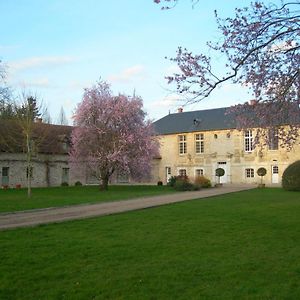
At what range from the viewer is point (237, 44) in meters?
9.56

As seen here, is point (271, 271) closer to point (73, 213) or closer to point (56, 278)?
point (56, 278)

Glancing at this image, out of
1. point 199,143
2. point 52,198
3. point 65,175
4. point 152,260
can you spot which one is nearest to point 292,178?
point 52,198

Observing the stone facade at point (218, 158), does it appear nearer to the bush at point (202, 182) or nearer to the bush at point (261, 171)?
the bush at point (261, 171)

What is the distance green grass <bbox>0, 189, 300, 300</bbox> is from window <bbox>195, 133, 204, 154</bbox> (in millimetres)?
37474

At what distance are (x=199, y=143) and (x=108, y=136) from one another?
58.7ft

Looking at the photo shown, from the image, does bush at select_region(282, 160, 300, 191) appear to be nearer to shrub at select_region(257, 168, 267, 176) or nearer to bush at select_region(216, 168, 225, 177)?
shrub at select_region(257, 168, 267, 176)

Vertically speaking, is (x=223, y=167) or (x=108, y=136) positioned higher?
(x=108, y=136)

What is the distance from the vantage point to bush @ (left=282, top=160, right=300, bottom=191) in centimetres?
3217

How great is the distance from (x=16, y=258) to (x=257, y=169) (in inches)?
1599

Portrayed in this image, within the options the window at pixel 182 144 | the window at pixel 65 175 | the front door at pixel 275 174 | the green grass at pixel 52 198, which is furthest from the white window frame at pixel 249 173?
the green grass at pixel 52 198

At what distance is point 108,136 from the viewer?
35062 millimetres

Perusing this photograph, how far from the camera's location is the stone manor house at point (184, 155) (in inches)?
1631

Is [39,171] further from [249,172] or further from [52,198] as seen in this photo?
[249,172]

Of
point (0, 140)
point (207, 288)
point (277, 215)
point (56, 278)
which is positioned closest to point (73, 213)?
point (277, 215)
